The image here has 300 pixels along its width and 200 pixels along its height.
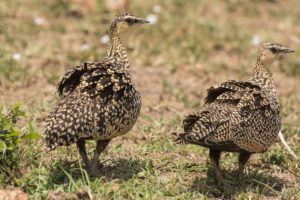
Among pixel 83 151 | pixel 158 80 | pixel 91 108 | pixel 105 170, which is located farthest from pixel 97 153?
pixel 158 80

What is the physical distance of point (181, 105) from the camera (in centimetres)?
827

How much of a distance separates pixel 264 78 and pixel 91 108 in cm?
255

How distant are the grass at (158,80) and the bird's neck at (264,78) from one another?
1.08 meters

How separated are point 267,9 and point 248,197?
943 centimetres

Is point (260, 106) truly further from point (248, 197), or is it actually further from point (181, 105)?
point (181, 105)

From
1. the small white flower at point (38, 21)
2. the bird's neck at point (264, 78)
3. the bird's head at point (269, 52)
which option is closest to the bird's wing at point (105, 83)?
the bird's neck at point (264, 78)

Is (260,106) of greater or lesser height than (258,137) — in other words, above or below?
above

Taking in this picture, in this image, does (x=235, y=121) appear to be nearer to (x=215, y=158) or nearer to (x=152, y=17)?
(x=215, y=158)

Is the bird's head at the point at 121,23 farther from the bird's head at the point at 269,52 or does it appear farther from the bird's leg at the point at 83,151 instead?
the bird's head at the point at 269,52

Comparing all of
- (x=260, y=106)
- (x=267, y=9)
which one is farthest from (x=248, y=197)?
(x=267, y=9)

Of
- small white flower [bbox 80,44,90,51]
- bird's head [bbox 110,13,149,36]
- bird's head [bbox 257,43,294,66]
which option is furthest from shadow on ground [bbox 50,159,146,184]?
small white flower [bbox 80,44,90,51]

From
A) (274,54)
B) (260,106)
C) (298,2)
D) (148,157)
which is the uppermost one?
(298,2)

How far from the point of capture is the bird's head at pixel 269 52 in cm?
600

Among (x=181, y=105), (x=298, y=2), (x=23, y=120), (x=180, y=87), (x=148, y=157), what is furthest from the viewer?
(x=298, y=2)
